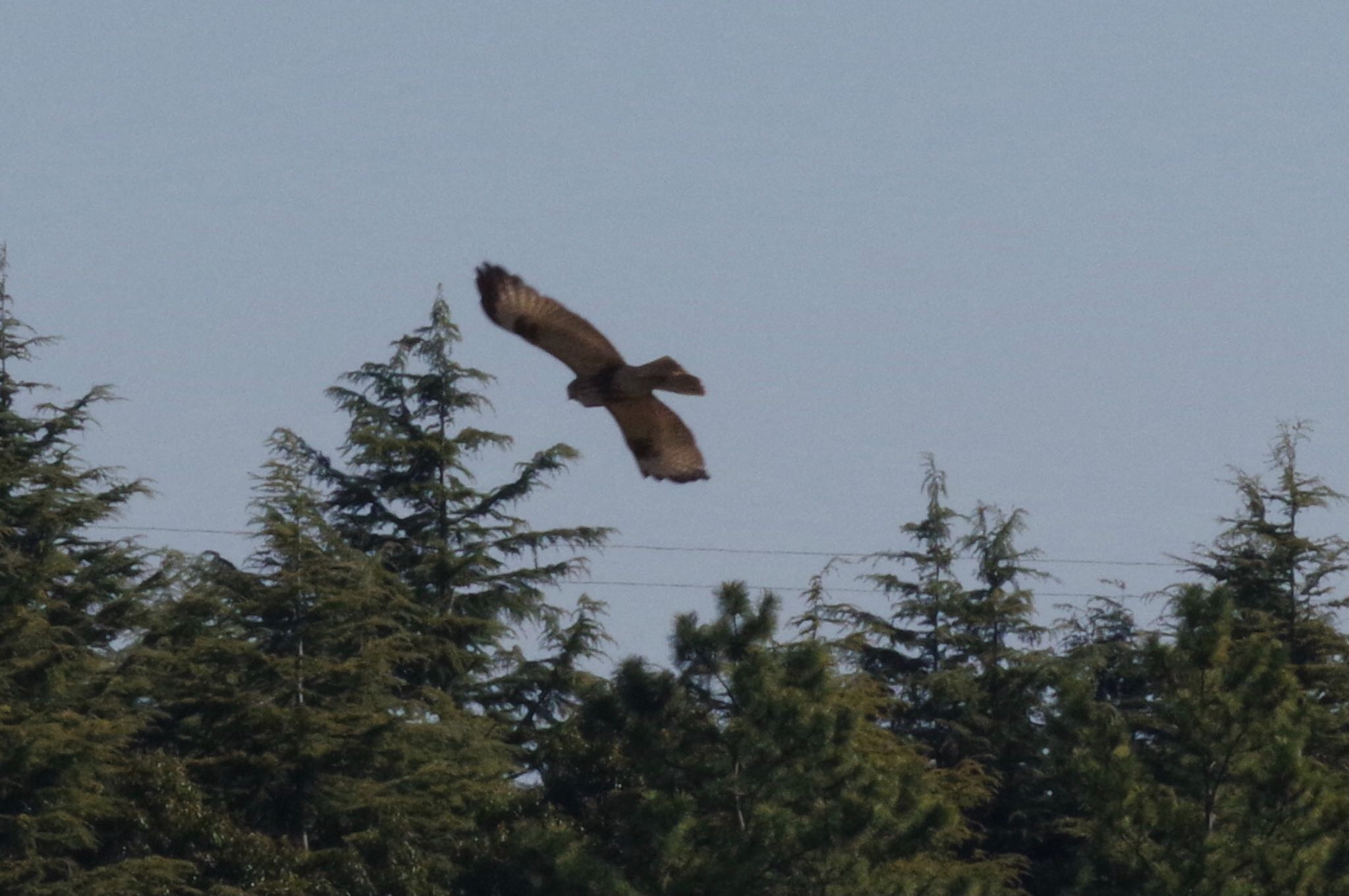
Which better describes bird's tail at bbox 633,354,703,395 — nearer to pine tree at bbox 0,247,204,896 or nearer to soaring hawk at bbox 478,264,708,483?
soaring hawk at bbox 478,264,708,483

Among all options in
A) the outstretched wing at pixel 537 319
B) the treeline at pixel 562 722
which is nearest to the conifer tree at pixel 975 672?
the treeline at pixel 562 722

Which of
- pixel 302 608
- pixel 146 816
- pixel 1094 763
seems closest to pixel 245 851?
pixel 146 816

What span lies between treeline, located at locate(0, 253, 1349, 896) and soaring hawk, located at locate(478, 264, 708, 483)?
7.24m

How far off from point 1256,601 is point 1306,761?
22.9 ft

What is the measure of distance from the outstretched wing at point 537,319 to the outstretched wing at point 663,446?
404 millimetres

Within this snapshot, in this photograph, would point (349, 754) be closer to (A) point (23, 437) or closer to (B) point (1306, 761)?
(A) point (23, 437)

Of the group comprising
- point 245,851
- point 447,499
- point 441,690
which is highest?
point 447,499

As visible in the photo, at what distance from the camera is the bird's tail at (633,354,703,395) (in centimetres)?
1216

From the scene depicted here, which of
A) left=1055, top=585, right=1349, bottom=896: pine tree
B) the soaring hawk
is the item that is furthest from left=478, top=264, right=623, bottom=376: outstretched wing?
left=1055, top=585, right=1349, bottom=896: pine tree

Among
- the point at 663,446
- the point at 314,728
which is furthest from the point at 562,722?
the point at 663,446

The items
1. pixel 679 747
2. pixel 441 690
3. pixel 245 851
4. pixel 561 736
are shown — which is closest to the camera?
pixel 679 747

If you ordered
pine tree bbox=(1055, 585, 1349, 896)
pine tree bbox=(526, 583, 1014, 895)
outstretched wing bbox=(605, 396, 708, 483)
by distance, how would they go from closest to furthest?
outstretched wing bbox=(605, 396, 708, 483), pine tree bbox=(526, 583, 1014, 895), pine tree bbox=(1055, 585, 1349, 896)

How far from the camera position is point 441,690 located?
90.6 ft

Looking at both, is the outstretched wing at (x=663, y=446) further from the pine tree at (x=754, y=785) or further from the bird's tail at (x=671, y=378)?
the pine tree at (x=754, y=785)
